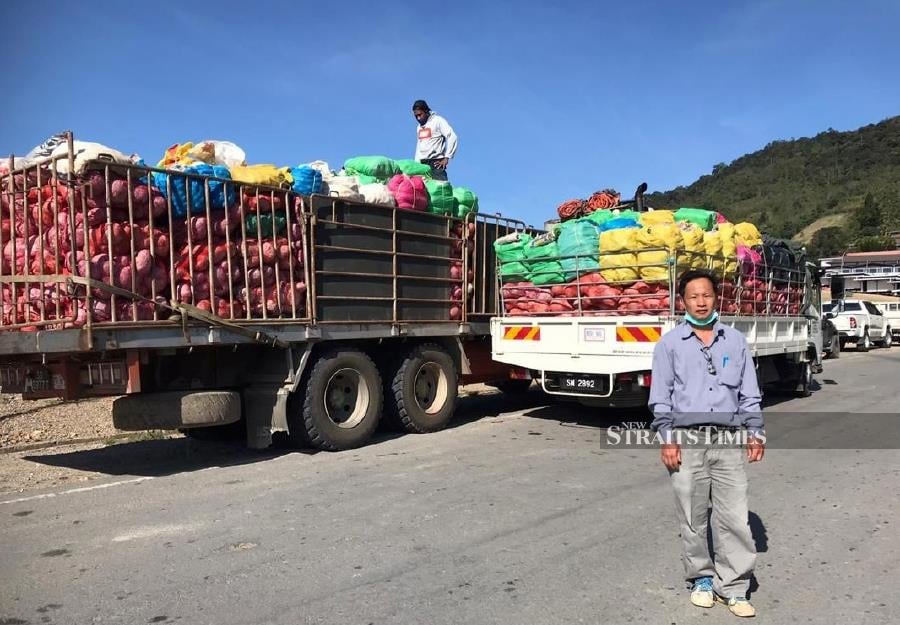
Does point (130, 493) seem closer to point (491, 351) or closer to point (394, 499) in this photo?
point (394, 499)

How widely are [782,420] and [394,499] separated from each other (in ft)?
21.1

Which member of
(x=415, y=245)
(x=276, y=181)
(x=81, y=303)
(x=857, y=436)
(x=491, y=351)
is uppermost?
(x=276, y=181)

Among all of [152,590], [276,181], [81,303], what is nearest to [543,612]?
[152,590]

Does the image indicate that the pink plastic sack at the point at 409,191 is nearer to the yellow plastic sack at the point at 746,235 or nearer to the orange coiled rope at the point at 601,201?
the orange coiled rope at the point at 601,201

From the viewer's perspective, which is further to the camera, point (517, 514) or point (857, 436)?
point (857, 436)

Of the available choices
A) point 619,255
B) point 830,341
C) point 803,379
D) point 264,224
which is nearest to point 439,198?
point 619,255

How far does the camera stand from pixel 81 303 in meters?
6.12

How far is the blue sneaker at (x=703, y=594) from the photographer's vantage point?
372 cm

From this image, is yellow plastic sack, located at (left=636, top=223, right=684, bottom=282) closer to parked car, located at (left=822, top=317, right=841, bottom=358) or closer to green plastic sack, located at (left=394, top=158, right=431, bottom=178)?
green plastic sack, located at (left=394, top=158, right=431, bottom=178)

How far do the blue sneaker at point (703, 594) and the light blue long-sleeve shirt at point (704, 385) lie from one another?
0.77 meters

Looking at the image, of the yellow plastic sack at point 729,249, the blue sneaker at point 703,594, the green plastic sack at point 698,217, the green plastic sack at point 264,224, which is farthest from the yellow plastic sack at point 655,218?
the blue sneaker at point 703,594

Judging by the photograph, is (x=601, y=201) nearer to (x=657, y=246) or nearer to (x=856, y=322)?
(x=657, y=246)

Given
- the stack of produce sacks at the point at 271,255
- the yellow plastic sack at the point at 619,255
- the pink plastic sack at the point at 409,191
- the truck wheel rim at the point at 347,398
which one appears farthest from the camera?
the pink plastic sack at the point at 409,191

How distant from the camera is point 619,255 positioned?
28.6ft
